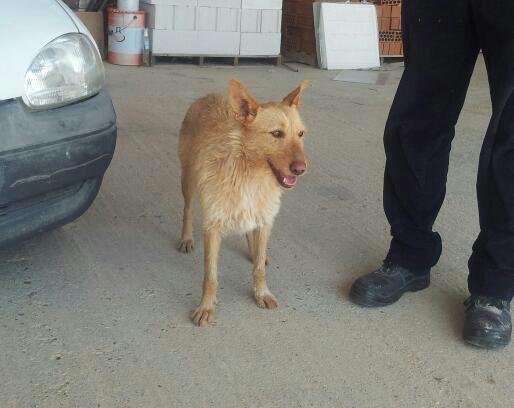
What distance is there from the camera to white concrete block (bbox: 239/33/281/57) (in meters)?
9.12

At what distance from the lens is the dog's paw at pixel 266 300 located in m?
2.84

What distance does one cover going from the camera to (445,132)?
9.10 ft

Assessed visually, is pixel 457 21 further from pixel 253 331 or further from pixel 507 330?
pixel 253 331

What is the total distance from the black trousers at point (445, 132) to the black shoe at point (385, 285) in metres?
0.05

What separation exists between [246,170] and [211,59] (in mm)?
7084

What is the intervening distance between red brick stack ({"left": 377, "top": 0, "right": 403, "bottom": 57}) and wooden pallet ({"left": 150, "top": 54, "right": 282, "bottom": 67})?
5.96 feet

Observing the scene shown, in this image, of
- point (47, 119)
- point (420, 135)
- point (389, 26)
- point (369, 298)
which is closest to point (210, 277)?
point (369, 298)

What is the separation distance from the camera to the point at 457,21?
8.25ft

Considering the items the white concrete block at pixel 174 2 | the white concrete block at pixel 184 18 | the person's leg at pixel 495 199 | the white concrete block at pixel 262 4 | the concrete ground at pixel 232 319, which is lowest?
the concrete ground at pixel 232 319

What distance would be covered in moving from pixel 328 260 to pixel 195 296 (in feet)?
2.60

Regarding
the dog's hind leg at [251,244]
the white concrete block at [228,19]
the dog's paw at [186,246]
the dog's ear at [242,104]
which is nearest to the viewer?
the dog's ear at [242,104]

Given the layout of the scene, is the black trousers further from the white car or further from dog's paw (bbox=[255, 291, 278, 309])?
the white car

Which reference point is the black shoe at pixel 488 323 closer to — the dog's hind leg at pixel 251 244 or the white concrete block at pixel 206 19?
the dog's hind leg at pixel 251 244

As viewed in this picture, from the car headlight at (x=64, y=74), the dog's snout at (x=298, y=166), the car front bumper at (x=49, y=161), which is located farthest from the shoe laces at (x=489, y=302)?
the car headlight at (x=64, y=74)
